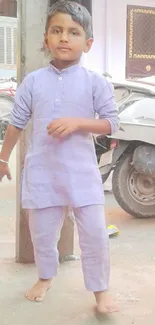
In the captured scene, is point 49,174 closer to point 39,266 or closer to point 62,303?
point 39,266

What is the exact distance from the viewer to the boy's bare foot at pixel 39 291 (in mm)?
2408

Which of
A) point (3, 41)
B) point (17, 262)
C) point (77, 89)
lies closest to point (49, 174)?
point (77, 89)

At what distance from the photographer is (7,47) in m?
11.0

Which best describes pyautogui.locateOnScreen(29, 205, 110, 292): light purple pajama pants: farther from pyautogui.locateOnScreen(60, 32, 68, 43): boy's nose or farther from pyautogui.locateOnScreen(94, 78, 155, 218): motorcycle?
pyautogui.locateOnScreen(94, 78, 155, 218): motorcycle

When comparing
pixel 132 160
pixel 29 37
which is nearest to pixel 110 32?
pixel 132 160

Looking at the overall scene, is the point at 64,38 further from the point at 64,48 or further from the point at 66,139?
the point at 66,139

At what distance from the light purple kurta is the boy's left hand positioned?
0.35 ft

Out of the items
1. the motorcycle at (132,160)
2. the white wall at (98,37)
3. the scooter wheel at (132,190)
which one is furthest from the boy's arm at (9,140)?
the white wall at (98,37)

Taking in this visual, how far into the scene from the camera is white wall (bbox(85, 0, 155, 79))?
10.2 meters

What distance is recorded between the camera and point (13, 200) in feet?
16.7

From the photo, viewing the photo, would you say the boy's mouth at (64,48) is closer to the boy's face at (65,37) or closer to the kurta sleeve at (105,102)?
the boy's face at (65,37)

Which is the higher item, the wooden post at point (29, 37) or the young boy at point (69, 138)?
the wooden post at point (29, 37)

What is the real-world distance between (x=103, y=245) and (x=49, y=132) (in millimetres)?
545

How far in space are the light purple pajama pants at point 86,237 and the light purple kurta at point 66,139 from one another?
0.05 metres
